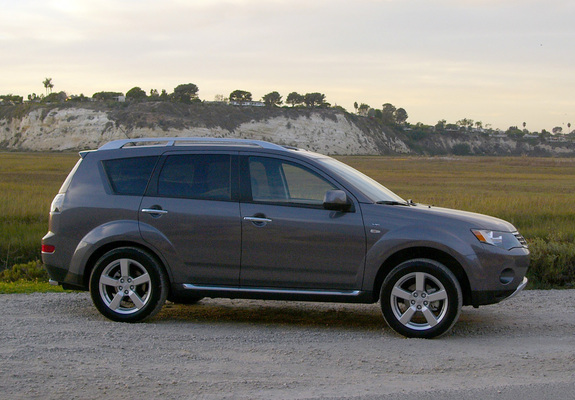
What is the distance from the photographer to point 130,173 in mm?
7672

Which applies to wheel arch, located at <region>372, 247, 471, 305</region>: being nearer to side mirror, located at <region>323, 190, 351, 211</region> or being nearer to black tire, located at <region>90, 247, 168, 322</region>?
side mirror, located at <region>323, 190, 351, 211</region>

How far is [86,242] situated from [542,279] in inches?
278

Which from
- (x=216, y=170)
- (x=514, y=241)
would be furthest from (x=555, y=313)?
(x=216, y=170)

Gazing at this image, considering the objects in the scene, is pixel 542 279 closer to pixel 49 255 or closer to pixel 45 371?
pixel 49 255

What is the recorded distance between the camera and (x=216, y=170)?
7504 millimetres

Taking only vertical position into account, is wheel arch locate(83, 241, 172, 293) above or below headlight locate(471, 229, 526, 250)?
below

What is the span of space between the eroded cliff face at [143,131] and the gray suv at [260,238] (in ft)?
287

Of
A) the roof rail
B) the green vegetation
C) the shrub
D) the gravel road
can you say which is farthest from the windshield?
the green vegetation

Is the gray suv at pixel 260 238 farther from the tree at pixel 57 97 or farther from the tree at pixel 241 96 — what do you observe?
the tree at pixel 241 96

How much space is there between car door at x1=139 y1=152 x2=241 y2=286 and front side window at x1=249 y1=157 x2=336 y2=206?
0.75 feet

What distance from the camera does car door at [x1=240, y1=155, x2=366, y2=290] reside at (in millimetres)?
7059

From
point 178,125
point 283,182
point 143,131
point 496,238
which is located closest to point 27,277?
point 283,182

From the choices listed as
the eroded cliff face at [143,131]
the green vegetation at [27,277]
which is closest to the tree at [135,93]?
the eroded cliff face at [143,131]

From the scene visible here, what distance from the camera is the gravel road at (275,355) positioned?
5.11m
